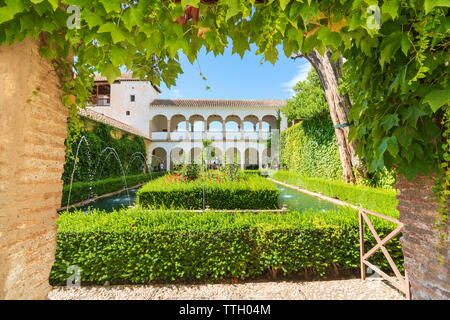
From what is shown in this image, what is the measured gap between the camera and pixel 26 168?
1370 mm

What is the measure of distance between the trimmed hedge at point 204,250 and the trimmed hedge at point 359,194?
41.9 inches

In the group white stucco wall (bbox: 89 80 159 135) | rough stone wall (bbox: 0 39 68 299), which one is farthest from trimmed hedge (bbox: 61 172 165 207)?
white stucco wall (bbox: 89 80 159 135)

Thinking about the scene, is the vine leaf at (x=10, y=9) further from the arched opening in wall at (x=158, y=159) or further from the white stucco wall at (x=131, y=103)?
the arched opening in wall at (x=158, y=159)

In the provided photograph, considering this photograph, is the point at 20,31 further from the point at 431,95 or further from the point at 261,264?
the point at 261,264

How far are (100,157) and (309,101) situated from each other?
1071 centimetres

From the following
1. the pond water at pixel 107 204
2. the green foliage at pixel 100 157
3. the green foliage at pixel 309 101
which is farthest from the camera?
the green foliage at pixel 309 101

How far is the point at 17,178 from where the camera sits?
4.36ft

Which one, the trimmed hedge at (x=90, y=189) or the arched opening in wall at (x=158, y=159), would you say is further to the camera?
the arched opening in wall at (x=158, y=159)

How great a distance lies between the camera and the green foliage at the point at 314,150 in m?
9.70

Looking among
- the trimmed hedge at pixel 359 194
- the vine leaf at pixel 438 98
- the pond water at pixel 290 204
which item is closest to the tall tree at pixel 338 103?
the trimmed hedge at pixel 359 194

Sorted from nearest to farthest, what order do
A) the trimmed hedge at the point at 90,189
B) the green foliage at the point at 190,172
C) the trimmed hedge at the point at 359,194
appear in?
the trimmed hedge at the point at 359,194
the trimmed hedge at the point at 90,189
the green foliage at the point at 190,172

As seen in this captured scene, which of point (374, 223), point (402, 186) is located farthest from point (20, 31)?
point (374, 223)

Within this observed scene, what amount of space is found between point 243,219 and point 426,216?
2086 mm

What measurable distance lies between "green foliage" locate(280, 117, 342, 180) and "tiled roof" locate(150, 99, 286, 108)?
975cm
